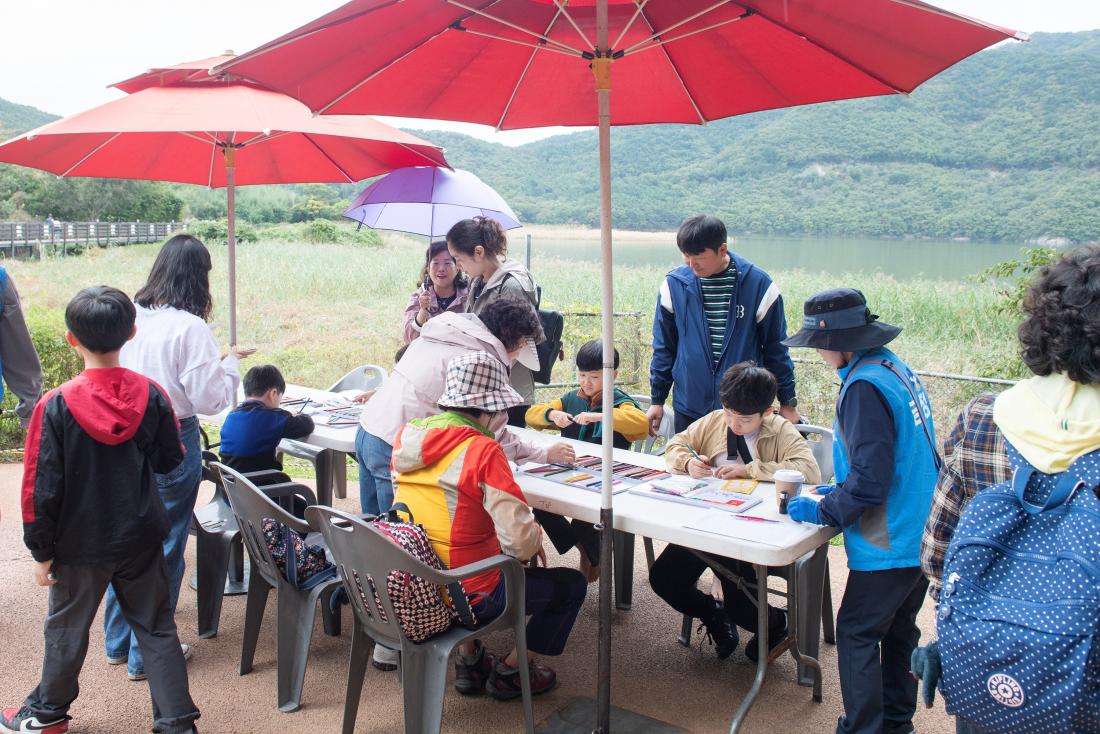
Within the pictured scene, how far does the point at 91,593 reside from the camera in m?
2.67

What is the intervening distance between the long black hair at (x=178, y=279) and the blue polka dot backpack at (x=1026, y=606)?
9.33 ft

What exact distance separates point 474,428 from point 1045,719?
1.71 meters

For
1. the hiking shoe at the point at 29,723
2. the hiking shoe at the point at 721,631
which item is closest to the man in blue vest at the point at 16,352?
the hiking shoe at the point at 29,723

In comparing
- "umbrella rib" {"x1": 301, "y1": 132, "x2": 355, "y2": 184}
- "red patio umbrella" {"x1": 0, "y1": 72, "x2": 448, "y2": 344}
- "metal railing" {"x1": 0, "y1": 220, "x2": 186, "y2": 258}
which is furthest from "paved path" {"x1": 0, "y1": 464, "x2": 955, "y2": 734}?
"metal railing" {"x1": 0, "y1": 220, "x2": 186, "y2": 258}

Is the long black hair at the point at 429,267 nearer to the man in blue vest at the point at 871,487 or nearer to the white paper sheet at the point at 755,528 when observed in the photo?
the white paper sheet at the point at 755,528

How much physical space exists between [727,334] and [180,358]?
2.36 m

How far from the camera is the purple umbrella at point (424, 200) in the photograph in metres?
5.30

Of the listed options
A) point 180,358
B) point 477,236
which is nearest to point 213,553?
point 180,358

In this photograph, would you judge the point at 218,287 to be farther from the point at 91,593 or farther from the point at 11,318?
the point at 91,593

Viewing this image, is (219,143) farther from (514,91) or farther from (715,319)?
(715,319)

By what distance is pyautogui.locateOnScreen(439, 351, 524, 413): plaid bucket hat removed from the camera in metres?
2.72

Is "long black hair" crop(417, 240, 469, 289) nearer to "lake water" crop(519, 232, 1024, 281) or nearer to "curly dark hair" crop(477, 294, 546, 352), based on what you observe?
"curly dark hair" crop(477, 294, 546, 352)

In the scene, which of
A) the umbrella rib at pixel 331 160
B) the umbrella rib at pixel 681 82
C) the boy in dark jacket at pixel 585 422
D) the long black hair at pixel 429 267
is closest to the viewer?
the umbrella rib at pixel 681 82

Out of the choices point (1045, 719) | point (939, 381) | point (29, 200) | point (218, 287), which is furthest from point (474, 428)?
point (29, 200)
